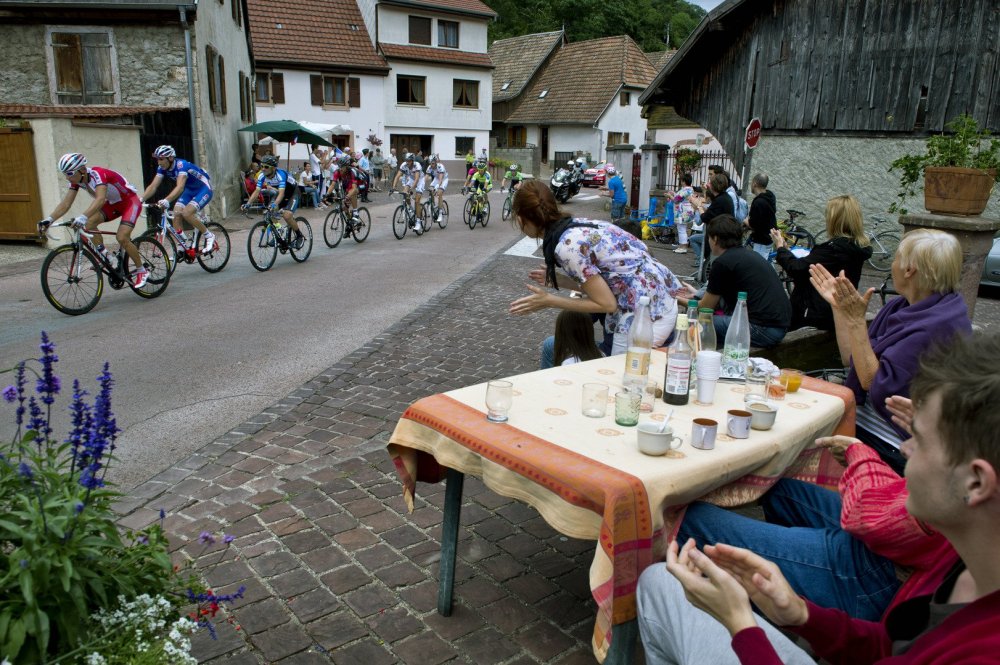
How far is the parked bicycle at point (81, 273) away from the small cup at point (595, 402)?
7.54m

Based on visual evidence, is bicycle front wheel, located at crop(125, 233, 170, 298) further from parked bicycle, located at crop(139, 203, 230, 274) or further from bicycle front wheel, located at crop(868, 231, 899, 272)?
bicycle front wheel, located at crop(868, 231, 899, 272)

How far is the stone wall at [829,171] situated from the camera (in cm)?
1405

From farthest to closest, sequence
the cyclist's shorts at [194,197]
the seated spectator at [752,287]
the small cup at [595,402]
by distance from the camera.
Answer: the cyclist's shorts at [194,197]
the seated spectator at [752,287]
the small cup at [595,402]

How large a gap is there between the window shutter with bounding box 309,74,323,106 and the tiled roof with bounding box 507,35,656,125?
16003 millimetres

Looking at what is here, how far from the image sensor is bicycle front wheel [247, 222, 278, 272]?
11898 mm

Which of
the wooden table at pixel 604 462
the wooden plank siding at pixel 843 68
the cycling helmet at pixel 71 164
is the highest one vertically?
the wooden plank siding at pixel 843 68

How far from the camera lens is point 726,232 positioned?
5453 mm

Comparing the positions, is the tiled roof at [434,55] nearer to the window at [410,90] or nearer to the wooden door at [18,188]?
the window at [410,90]

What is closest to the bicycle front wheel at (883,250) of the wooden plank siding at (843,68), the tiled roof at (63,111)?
the wooden plank siding at (843,68)

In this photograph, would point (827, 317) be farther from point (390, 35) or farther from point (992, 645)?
point (390, 35)

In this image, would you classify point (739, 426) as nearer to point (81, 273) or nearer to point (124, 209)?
point (81, 273)

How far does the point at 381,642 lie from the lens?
2906 millimetres

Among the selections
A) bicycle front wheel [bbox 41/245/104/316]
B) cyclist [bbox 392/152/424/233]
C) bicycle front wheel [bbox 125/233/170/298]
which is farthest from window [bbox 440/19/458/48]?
bicycle front wheel [bbox 41/245/104/316]

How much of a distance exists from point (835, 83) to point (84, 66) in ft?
53.7
